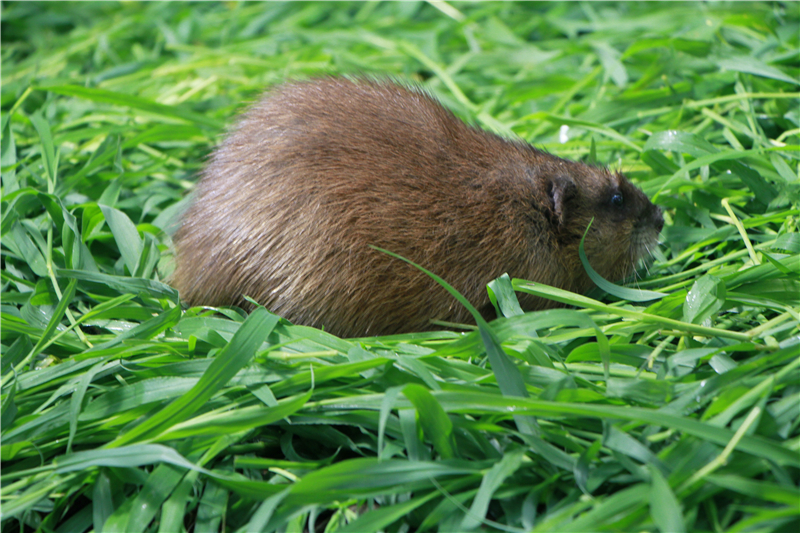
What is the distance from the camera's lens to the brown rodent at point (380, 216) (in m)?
3.53

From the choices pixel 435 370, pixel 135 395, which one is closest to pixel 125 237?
pixel 135 395

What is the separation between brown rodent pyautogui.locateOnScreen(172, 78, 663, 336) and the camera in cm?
353

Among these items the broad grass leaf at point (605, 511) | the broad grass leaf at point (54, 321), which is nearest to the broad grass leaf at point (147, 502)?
the broad grass leaf at point (54, 321)

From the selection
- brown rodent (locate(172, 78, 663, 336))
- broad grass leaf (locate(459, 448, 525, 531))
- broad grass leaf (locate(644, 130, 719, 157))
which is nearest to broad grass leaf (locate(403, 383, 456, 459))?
broad grass leaf (locate(459, 448, 525, 531))

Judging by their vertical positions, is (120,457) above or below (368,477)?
above

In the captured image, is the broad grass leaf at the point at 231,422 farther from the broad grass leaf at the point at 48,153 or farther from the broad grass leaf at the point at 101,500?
the broad grass leaf at the point at 48,153

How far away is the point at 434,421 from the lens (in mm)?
2568

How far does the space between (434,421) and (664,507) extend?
2.79 ft

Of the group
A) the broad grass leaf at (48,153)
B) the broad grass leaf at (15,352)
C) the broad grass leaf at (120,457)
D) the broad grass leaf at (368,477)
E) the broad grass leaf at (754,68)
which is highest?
the broad grass leaf at (48,153)

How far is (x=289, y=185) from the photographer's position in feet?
11.7

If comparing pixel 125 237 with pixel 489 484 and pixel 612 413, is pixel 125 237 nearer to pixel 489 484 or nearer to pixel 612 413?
pixel 489 484

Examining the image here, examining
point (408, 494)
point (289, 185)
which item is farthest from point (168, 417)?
point (289, 185)

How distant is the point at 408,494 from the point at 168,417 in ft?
3.30

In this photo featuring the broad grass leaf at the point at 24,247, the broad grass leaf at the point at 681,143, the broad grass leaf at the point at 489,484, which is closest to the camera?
the broad grass leaf at the point at 489,484
